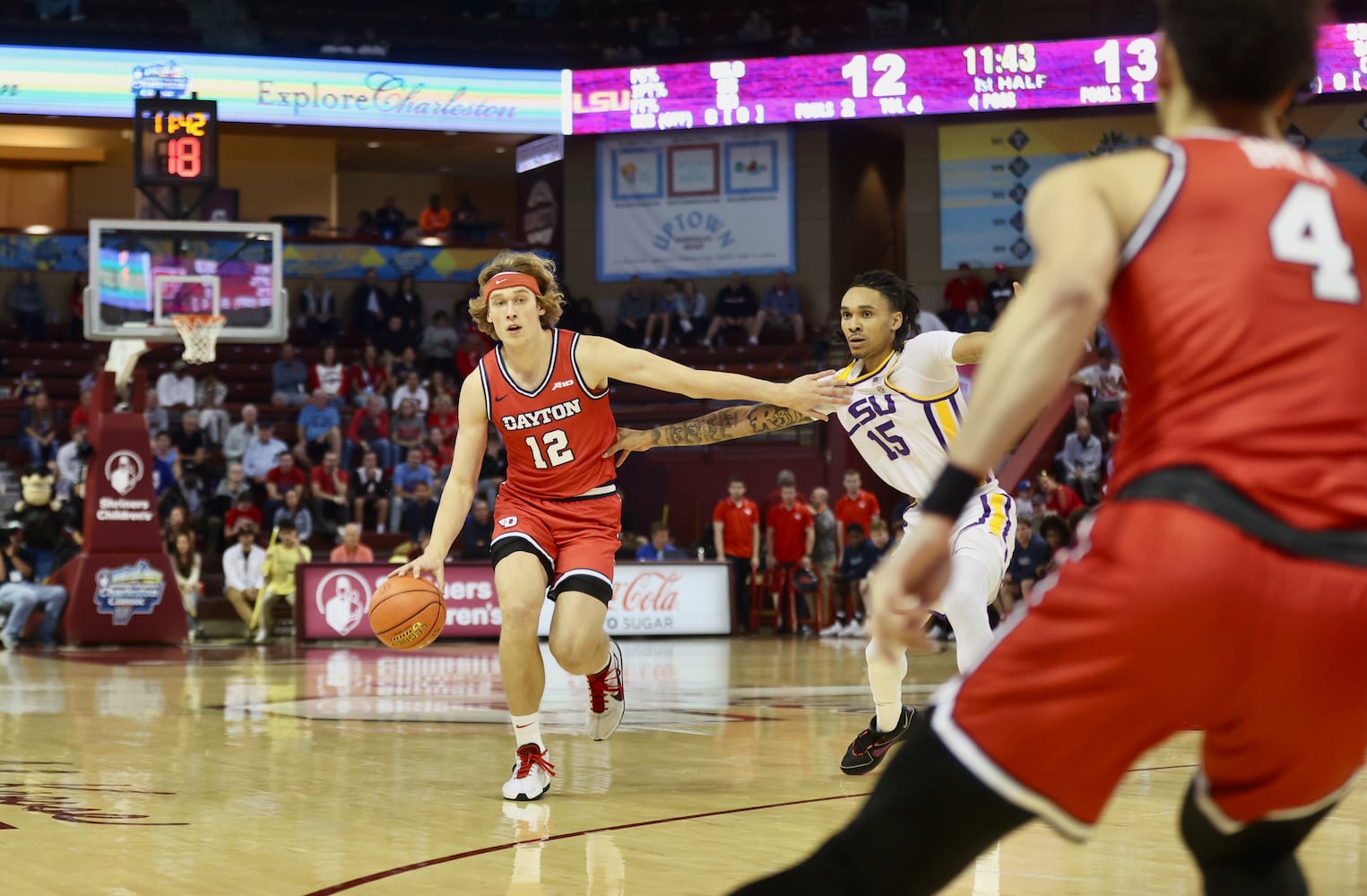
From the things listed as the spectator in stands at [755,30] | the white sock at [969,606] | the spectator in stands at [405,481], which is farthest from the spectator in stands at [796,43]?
the white sock at [969,606]

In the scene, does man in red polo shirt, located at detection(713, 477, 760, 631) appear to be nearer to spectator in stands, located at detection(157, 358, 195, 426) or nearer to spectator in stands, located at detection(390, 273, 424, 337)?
spectator in stands, located at detection(157, 358, 195, 426)

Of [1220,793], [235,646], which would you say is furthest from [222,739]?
[235,646]

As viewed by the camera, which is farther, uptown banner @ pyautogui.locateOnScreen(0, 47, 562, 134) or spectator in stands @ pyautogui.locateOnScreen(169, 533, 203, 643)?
uptown banner @ pyautogui.locateOnScreen(0, 47, 562, 134)

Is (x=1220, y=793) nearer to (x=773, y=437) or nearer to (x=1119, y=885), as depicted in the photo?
(x=1119, y=885)

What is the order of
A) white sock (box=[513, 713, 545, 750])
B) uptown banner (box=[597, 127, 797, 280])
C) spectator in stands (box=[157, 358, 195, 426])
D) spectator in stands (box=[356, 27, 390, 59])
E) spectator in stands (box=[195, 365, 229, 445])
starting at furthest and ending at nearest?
uptown banner (box=[597, 127, 797, 280])
spectator in stands (box=[356, 27, 390, 59])
spectator in stands (box=[157, 358, 195, 426])
spectator in stands (box=[195, 365, 229, 445])
white sock (box=[513, 713, 545, 750])

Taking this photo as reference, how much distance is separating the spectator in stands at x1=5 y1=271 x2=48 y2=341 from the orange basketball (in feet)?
69.3

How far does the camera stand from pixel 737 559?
63.7ft

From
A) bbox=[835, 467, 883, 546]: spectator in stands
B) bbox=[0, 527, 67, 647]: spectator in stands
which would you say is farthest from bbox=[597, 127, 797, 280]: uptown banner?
bbox=[0, 527, 67, 647]: spectator in stands

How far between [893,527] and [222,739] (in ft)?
42.0

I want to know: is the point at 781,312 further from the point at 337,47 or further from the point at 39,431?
the point at 39,431

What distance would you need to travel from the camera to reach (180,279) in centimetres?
1711

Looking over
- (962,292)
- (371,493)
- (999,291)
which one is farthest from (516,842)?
(962,292)

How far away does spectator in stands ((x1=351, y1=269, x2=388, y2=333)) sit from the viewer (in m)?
26.8

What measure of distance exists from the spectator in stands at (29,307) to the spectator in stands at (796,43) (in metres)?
12.9
